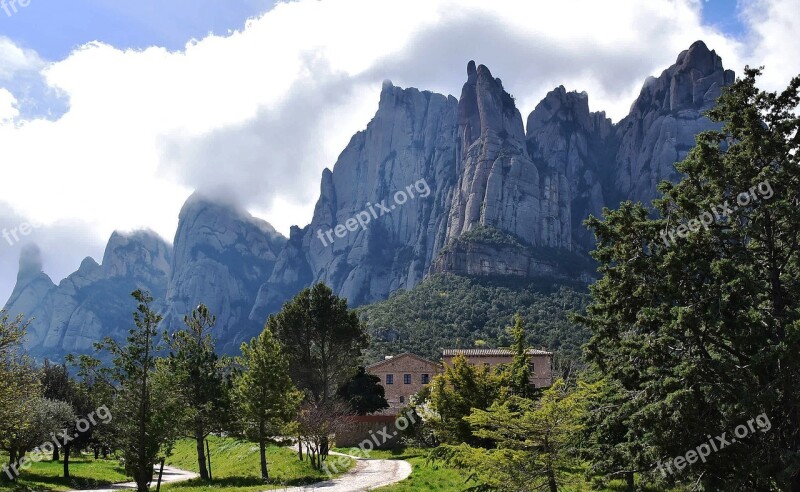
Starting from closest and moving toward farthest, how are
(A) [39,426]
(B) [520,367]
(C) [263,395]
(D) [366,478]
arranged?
(B) [520,367] → (D) [366,478] → (C) [263,395] → (A) [39,426]

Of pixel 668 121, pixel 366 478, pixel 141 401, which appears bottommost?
pixel 366 478

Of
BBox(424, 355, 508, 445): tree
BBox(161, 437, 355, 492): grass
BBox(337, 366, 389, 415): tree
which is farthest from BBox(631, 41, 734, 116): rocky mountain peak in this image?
BBox(424, 355, 508, 445): tree

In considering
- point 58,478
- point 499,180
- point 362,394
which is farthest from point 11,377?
point 499,180

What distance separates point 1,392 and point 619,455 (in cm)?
2378

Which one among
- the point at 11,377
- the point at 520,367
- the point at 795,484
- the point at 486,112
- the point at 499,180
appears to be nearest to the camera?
the point at 795,484

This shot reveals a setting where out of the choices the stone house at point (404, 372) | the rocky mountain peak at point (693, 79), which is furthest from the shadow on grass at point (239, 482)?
the rocky mountain peak at point (693, 79)

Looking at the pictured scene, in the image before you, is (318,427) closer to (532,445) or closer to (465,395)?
(465,395)

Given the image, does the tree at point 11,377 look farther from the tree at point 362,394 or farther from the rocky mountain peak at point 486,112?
the rocky mountain peak at point 486,112

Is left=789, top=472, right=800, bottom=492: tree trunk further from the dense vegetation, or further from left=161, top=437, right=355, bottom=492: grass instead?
the dense vegetation

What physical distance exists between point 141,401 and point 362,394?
34.7 meters

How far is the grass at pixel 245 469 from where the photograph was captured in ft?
93.7

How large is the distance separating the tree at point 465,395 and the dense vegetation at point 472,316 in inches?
2858

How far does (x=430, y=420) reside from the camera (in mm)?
31219

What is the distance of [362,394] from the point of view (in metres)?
56.3
